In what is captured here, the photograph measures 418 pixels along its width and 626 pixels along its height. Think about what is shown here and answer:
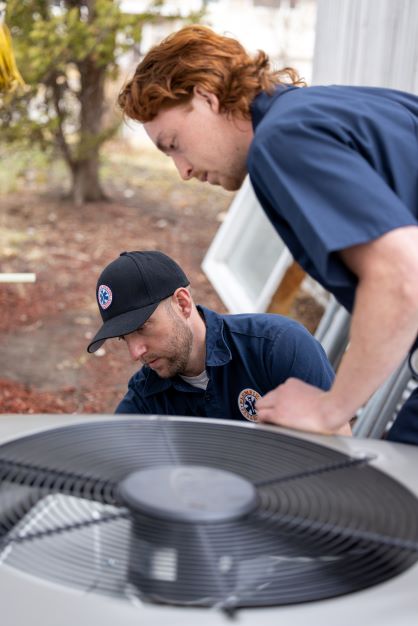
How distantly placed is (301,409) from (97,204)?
6.63 meters

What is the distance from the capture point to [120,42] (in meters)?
6.95

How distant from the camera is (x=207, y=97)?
1.54 metres

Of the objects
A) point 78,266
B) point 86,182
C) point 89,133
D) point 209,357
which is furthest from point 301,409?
point 86,182

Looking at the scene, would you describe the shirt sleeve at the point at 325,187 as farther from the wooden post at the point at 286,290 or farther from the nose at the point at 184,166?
the wooden post at the point at 286,290

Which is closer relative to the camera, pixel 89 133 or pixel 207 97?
pixel 207 97

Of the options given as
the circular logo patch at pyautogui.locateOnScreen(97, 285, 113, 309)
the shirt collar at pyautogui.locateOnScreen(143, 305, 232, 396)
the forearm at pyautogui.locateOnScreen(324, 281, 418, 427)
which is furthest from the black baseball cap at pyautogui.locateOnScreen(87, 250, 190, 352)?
the forearm at pyautogui.locateOnScreen(324, 281, 418, 427)

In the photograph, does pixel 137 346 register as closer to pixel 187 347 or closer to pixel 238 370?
pixel 187 347

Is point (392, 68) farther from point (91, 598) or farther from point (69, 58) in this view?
point (69, 58)

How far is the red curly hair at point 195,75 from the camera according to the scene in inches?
60.5

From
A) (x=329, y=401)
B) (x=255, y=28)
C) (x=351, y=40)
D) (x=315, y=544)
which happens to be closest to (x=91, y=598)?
(x=315, y=544)

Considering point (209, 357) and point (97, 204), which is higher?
point (209, 357)

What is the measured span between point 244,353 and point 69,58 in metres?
5.36

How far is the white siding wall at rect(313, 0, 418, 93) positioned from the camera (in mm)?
3746

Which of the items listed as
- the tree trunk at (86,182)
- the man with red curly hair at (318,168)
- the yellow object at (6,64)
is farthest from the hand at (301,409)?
the tree trunk at (86,182)
